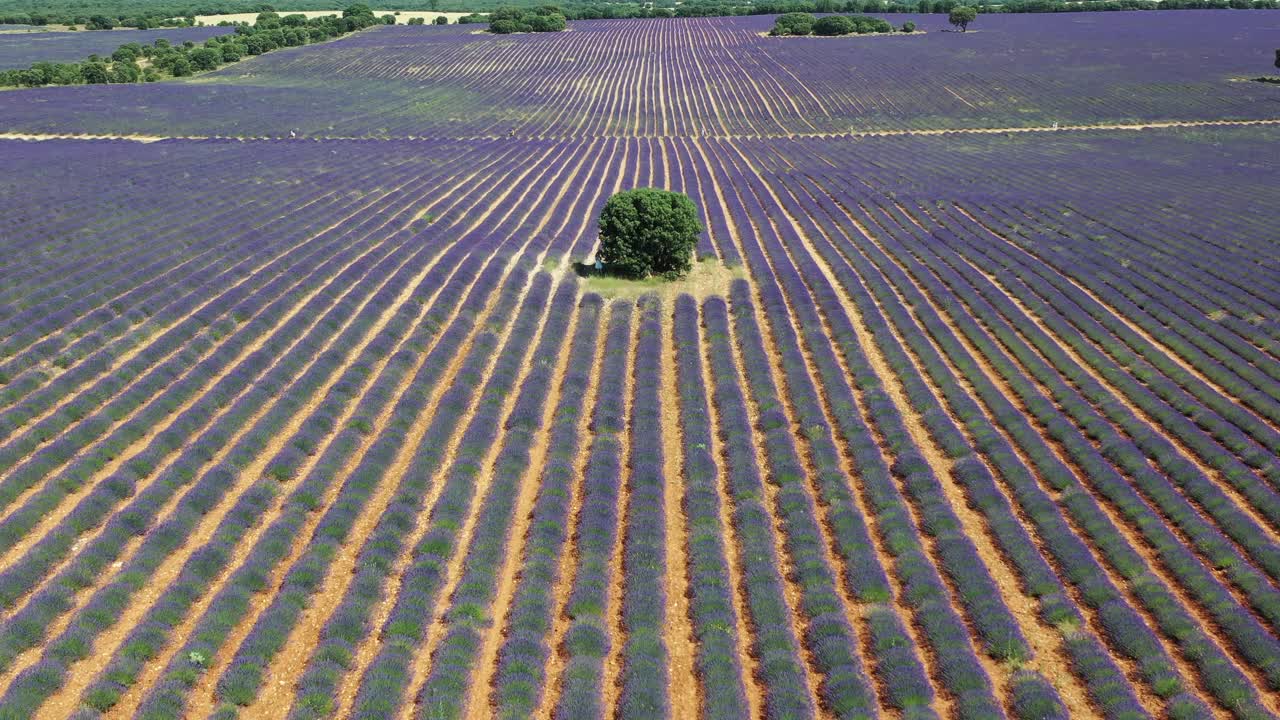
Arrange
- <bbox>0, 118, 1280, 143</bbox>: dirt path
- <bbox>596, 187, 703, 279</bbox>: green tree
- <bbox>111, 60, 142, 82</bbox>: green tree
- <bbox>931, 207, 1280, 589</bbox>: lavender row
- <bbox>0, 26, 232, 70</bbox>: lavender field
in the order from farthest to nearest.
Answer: <bbox>0, 26, 232, 70</bbox>: lavender field < <bbox>111, 60, 142, 82</bbox>: green tree < <bbox>0, 118, 1280, 143</bbox>: dirt path < <bbox>596, 187, 703, 279</bbox>: green tree < <bbox>931, 207, 1280, 589</bbox>: lavender row

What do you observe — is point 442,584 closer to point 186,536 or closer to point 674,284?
point 186,536

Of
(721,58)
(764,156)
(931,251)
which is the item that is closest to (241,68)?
(721,58)

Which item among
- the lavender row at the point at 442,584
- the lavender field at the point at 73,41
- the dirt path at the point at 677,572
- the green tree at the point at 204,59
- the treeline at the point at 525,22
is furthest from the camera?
the treeline at the point at 525,22

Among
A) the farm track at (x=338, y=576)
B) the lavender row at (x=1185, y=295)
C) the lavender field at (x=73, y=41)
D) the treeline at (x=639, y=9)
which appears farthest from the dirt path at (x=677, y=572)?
the treeline at (x=639, y=9)

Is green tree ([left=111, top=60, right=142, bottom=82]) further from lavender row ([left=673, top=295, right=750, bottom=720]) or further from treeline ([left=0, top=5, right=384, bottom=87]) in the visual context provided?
lavender row ([left=673, top=295, right=750, bottom=720])

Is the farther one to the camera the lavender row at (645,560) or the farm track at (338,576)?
the farm track at (338,576)

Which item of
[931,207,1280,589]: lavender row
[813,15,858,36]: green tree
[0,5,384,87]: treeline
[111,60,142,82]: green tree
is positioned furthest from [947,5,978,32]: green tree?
[931,207,1280,589]: lavender row

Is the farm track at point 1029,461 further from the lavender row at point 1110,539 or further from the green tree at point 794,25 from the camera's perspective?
the green tree at point 794,25

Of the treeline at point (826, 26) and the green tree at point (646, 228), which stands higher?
the treeline at point (826, 26)
